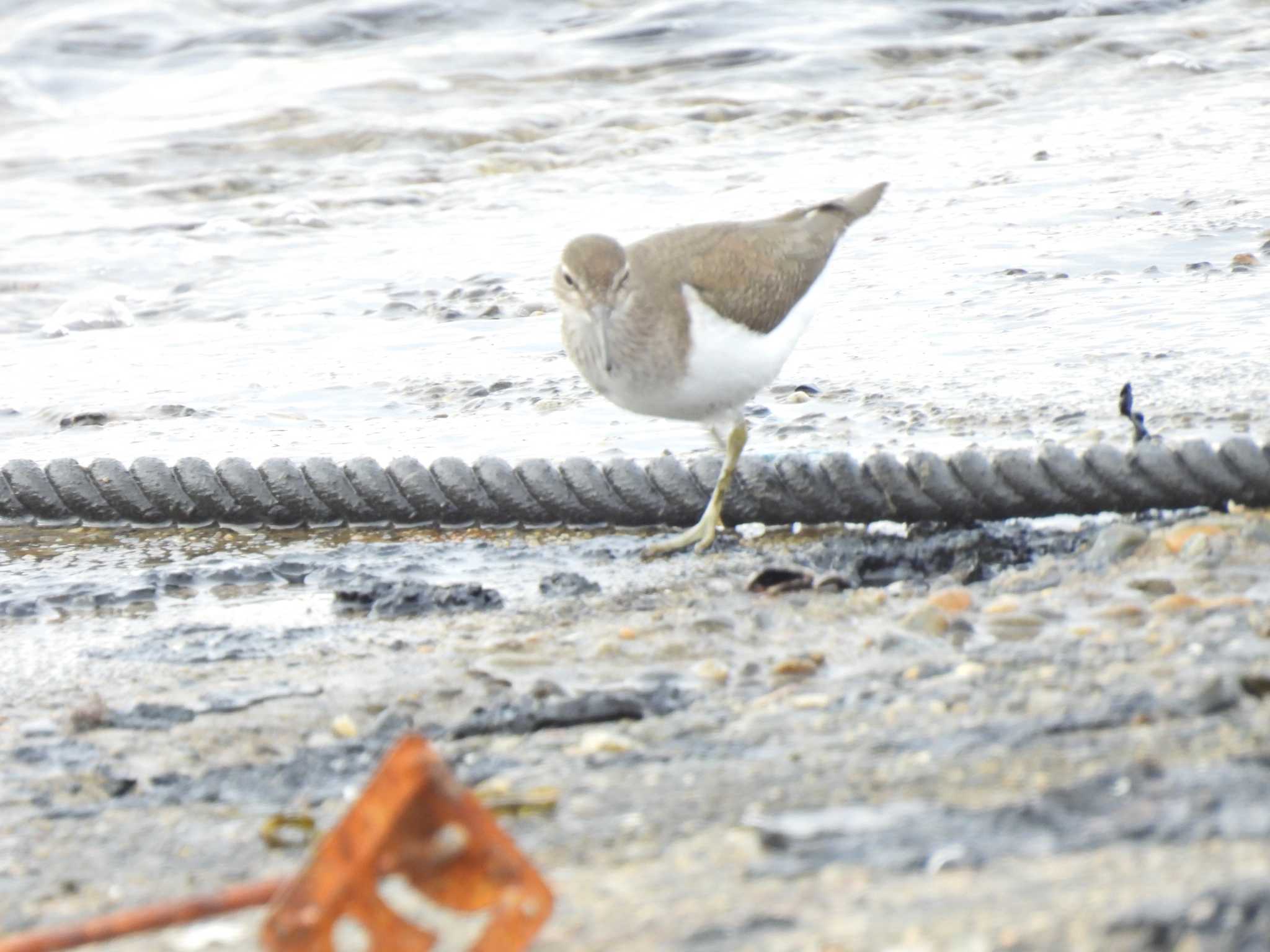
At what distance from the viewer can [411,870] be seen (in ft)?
5.41

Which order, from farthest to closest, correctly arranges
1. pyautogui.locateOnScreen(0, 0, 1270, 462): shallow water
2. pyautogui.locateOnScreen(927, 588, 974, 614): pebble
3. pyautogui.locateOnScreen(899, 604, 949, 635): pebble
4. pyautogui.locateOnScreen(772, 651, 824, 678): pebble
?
pyautogui.locateOnScreen(0, 0, 1270, 462): shallow water, pyautogui.locateOnScreen(927, 588, 974, 614): pebble, pyautogui.locateOnScreen(899, 604, 949, 635): pebble, pyautogui.locateOnScreen(772, 651, 824, 678): pebble

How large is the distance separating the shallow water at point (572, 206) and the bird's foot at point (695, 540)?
24.5 inches

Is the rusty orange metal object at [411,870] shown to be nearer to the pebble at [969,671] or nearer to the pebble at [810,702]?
the pebble at [810,702]

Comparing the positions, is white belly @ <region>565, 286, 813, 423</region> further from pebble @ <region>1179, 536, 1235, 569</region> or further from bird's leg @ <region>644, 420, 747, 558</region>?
pebble @ <region>1179, 536, 1235, 569</region>

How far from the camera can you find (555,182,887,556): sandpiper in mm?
3936

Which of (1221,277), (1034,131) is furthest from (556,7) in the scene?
(1221,277)

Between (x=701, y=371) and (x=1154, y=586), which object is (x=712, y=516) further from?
(x=1154, y=586)

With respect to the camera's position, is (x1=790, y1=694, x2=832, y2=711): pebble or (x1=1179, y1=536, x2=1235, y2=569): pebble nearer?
(x1=790, y1=694, x2=832, y2=711): pebble

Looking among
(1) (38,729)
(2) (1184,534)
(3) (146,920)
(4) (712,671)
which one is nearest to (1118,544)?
(2) (1184,534)

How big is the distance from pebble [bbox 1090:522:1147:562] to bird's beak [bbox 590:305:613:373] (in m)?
1.21

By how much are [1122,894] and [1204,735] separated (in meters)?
0.52

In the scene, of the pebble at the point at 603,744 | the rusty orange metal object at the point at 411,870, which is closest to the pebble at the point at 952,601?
the pebble at the point at 603,744

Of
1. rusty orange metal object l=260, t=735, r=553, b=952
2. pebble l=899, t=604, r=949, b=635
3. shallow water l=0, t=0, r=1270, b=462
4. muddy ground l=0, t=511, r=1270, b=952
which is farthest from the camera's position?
shallow water l=0, t=0, r=1270, b=462

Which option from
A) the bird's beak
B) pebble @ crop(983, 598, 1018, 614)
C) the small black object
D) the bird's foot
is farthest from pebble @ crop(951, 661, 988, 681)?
the bird's beak
